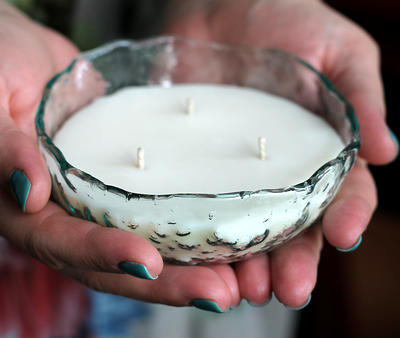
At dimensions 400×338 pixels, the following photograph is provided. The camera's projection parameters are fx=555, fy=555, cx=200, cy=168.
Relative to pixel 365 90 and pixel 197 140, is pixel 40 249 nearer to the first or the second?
pixel 197 140

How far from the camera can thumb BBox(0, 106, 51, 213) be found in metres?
0.46

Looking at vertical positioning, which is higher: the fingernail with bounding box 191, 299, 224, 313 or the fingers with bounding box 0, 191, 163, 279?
the fingers with bounding box 0, 191, 163, 279

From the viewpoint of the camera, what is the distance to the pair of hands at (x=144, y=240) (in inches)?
17.9

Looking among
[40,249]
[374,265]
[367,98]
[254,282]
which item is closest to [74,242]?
[40,249]

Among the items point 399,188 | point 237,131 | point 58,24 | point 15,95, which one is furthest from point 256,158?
point 399,188

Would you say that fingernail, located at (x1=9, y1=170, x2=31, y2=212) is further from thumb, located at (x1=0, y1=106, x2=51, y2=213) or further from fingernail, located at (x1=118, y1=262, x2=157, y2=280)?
fingernail, located at (x1=118, y1=262, x2=157, y2=280)

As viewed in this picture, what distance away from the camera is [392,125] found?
3.79 feet

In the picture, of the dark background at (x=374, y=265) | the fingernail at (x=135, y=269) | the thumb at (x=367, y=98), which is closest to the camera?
the fingernail at (x=135, y=269)

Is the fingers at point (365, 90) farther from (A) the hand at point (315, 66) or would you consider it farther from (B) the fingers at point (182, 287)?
(B) the fingers at point (182, 287)

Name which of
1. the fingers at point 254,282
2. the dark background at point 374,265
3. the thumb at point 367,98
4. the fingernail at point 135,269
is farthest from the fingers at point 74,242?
the dark background at point 374,265

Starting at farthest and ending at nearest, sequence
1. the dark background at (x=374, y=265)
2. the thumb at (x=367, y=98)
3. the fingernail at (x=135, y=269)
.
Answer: the dark background at (x=374, y=265)
the thumb at (x=367, y=98)
the fingernail at (x=135, y=269)

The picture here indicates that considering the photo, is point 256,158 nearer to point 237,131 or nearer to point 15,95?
point 237,131

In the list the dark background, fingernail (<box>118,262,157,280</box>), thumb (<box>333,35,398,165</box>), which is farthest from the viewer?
the dark background

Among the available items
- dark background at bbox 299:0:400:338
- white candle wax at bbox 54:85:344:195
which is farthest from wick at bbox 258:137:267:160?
dark background at bbox 299:0:400:338
